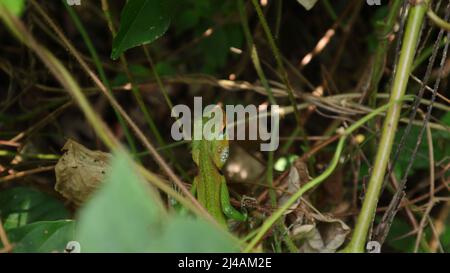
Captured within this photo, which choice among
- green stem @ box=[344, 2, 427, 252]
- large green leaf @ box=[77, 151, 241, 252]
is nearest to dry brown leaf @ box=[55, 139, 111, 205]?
green stem @ box=[344, 2, 427, 252]

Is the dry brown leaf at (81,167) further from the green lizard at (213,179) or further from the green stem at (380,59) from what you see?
the green stem at (380,59)

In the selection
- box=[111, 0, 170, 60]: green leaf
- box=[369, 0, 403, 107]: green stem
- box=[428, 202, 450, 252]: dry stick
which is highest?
box=[369, 0, 403, 107]: green stem

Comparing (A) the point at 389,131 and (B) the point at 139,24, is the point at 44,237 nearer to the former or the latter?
(B) the point at 139,24

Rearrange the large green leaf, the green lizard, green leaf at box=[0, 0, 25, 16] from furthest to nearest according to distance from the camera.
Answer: the green lizard
green leaf at box=[0, 0, 25, 16]
the large green leaf

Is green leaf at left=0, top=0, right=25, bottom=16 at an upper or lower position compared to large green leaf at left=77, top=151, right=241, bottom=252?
upper

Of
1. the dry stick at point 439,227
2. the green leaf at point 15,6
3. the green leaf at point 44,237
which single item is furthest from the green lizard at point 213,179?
the green leaf at point 15,6

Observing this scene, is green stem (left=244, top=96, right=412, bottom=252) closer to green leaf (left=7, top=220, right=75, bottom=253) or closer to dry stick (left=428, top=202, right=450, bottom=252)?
green leaf (left=7, top=220, right=75, bottom=253)

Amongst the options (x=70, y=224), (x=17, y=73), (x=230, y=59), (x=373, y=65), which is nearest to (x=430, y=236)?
(x=373, y=65)
